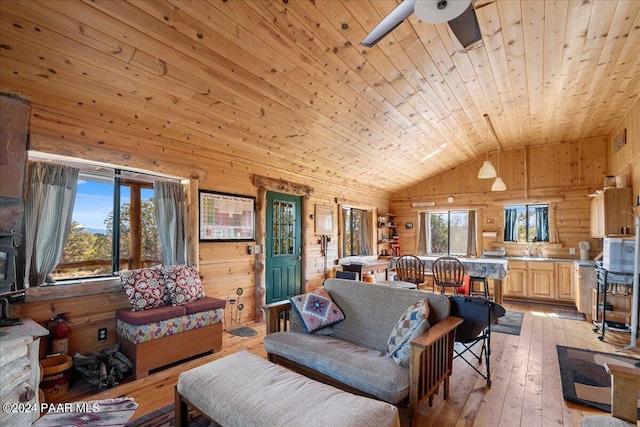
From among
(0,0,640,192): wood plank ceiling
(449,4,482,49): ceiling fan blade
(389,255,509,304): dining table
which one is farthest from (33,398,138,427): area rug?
(389,255,509,304): dining table

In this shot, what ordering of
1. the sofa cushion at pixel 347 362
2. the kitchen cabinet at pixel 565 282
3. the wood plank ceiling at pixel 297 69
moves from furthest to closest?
the kitchen cabinet at pixel 565 282 < the wood plank ceiling at pixel 297 69 < the sofa cushion at pixel 347 362

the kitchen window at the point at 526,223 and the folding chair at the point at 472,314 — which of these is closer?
the folding chair at the point at 472,314

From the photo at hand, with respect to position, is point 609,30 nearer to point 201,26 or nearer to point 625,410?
point 625,410

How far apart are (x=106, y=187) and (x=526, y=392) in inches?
183

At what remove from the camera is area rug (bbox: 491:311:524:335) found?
4.49 metres

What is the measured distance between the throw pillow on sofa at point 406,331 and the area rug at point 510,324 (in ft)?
9.62

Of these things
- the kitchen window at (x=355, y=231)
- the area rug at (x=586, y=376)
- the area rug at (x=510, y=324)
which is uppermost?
the kitchen window at (x=355, y=231)

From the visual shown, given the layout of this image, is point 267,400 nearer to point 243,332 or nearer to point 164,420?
point 164,420

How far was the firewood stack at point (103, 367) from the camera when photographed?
2.76 m

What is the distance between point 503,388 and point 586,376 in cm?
97

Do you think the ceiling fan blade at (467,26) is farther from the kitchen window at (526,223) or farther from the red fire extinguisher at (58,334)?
the kitchen window at (526,223)

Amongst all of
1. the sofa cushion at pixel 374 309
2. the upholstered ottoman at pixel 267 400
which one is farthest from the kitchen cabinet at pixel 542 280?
the upholstered ottoman at pixel 267 400

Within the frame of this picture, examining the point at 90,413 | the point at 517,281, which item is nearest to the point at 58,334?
the point at 90,413

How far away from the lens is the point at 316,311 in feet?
9.53
